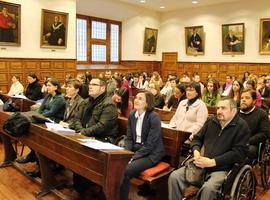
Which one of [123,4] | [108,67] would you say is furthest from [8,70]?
[123,4]

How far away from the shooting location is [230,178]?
116 inches

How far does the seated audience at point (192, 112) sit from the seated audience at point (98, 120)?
3.35ft

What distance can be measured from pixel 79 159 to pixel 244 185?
182 cm

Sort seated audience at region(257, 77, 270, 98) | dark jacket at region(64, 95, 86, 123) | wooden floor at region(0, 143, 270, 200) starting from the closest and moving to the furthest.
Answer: wooden floor at region(0, 143, 270, 200)
dark jacket at region(64, 95, 86, 123)
seated audience at region(257, 77, 270, 98)

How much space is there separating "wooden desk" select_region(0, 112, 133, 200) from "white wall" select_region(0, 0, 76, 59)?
854cm

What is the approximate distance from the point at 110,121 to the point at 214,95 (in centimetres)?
356

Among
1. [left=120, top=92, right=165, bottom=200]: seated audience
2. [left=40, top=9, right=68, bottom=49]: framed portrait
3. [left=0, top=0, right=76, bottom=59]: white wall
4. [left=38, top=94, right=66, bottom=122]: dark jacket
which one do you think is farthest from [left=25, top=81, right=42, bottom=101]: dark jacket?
[left=40, top=9, right=68, bottom=49]: framed portrait

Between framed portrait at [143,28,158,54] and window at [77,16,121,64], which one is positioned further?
framed portrait at [143,28,158,54]

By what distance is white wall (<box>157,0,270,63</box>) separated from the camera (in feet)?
49.2

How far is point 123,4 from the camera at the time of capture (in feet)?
52.1

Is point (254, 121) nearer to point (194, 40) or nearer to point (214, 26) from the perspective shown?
point (214, 26)

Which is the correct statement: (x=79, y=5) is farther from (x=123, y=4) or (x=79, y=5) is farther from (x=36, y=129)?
(x=36, y=129)

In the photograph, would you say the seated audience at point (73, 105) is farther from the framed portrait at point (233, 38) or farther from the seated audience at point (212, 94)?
the framed portrait at point (233, 38)

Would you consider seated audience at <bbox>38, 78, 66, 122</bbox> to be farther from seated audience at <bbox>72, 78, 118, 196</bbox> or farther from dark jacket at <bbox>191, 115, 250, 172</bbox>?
dark jacket at <bbox>191, 115, 250, 172</bbox>
